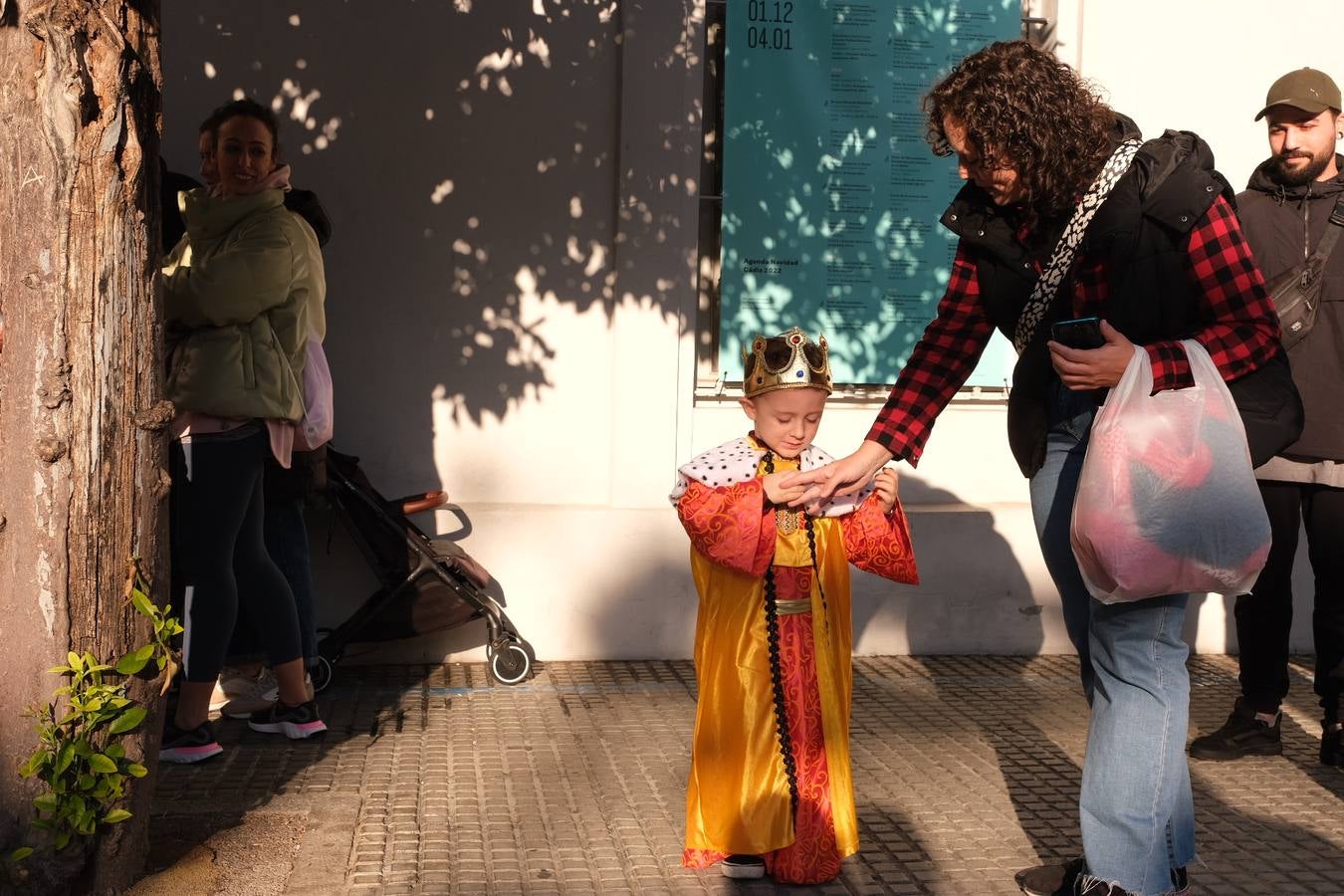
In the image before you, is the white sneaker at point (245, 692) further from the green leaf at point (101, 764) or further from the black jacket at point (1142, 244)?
the black jacket at point (1142, 244)

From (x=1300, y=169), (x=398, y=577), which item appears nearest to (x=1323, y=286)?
(x=1300, y=169)

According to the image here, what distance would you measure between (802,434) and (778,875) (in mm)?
1183

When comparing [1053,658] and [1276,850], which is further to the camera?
[1053,658]

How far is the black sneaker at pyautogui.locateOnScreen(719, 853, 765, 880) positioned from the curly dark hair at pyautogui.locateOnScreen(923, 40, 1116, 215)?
1895mm

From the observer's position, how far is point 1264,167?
569 centimetres

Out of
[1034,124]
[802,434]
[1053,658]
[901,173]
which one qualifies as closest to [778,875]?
[802,434]

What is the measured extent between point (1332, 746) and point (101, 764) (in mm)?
4145

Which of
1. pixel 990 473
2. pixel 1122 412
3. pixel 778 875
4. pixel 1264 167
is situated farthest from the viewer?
pixel 990 473

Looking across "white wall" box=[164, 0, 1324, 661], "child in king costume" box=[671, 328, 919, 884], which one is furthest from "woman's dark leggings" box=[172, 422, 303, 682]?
"white wall" box=[164, 0, 1324, 661]

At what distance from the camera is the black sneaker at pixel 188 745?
5.24 metres

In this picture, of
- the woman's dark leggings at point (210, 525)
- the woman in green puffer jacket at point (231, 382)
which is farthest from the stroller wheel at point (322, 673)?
the woman's dark leggings at point (210, 525)

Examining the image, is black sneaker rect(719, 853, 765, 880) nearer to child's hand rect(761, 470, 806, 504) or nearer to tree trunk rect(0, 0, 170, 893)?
child's hand rect(761, 470, 806, 504)

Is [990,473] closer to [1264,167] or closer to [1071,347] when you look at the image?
[1264,167]

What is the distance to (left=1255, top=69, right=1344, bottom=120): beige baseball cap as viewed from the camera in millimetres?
5281
